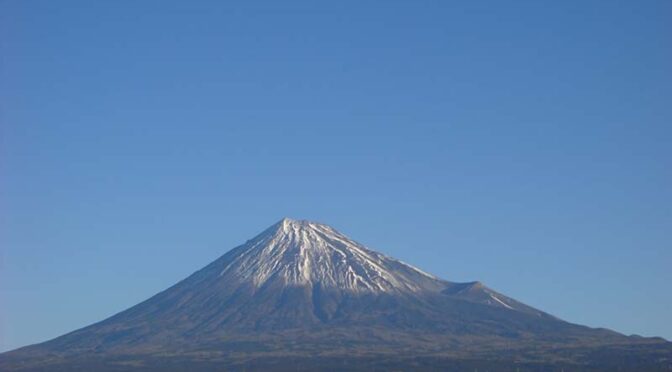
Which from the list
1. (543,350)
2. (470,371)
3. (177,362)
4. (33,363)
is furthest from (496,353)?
(33,363)

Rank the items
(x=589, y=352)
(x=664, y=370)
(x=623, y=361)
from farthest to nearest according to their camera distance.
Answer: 1. (x=589, y=352)
2. (x=623, y=361)
3. (x=664, y=370)

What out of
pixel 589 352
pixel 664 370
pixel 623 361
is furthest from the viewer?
pixel 589 352

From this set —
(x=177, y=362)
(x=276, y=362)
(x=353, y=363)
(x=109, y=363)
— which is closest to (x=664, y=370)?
(x=353, y=363)

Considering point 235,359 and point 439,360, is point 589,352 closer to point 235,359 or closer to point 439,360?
point 439,360

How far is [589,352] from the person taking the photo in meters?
188

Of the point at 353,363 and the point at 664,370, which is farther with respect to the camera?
the point at 353,363

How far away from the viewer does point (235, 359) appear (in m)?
186

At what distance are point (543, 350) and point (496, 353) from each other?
8.77 m

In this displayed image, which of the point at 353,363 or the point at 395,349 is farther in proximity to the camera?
the point at 395,349

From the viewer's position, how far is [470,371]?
16688 centimetres

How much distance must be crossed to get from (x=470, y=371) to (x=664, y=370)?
28.6 metres

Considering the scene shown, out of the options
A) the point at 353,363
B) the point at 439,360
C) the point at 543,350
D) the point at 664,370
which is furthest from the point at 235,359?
the point at 664,370

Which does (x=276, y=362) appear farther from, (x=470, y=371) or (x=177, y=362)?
(x=470, y=371)

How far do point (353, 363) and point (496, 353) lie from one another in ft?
85.6
